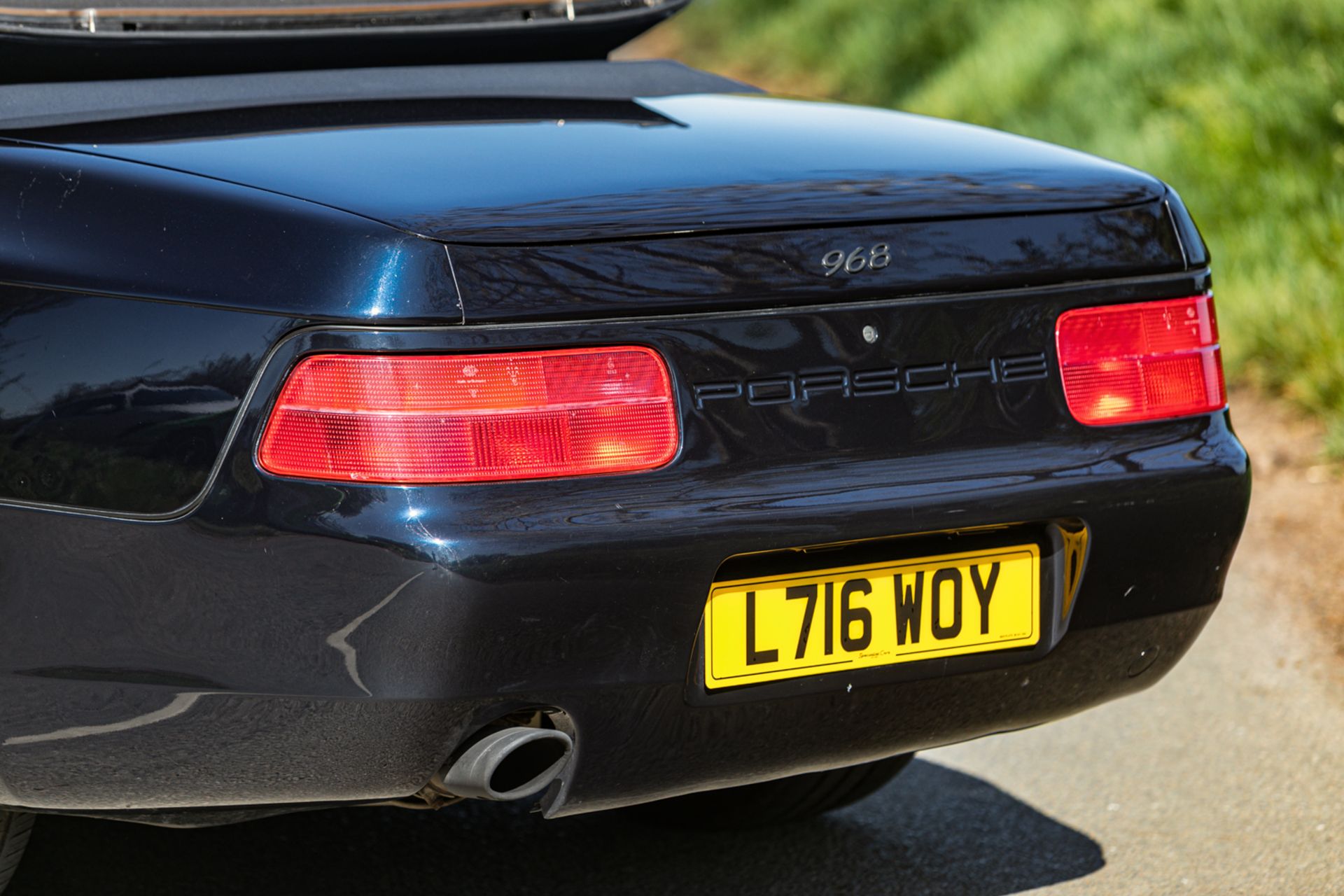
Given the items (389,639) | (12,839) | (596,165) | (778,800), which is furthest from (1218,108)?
(12,839)

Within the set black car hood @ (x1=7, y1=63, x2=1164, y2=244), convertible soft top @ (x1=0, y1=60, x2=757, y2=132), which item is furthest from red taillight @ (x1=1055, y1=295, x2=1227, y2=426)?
convertible soft top @ (x1=0, y1=60, x2=757, y2=132)

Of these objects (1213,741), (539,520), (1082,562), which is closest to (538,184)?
(539,520)

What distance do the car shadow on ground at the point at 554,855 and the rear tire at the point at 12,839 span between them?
1.25 ft

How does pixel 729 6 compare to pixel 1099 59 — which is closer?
pixel 1099 59

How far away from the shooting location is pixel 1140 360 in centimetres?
246

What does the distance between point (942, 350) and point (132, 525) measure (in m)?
1.11

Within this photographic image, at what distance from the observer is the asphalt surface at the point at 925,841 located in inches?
115

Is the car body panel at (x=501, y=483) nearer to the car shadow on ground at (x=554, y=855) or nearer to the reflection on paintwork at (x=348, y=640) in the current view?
the reflection on paintwork at (x=348, y=640)

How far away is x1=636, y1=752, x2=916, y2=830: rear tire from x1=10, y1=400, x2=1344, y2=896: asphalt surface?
0.13ft

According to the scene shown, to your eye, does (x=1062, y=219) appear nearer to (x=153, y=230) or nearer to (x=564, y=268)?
(x=564, y=268)

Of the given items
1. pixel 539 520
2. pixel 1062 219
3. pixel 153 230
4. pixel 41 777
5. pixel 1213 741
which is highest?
pixel 153 230

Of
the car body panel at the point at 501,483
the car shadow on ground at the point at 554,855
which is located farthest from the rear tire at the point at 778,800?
the car body panel at the point at 501,483

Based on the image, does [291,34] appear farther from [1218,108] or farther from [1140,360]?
[1218,108]

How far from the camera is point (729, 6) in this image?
1648 cm
